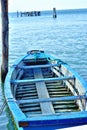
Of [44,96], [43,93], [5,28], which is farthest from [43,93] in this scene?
[5,28]

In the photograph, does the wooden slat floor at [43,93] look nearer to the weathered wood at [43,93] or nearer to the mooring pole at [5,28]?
the weathered wood at [43,93]

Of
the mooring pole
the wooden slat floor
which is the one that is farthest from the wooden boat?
the mooring pole

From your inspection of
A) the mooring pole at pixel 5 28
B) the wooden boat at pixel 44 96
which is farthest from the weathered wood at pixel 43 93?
the mooring pole at pixel 5 28

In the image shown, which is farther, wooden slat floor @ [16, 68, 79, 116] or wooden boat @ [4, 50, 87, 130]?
wooden slat floor @ [16, 68, 79, 116]

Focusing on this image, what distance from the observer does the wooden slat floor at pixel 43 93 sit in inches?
370

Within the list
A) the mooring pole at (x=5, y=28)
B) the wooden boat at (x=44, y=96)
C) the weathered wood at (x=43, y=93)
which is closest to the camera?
the wooden boat at (x=44, y=96)

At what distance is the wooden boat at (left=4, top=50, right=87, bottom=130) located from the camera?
274 inches

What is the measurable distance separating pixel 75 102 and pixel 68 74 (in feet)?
6.36

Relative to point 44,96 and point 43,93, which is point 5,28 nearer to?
point 43,93

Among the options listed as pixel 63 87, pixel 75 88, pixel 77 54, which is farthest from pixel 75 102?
pixel 77 54

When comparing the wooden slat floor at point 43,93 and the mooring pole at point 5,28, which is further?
the mooring pole at point 5,28

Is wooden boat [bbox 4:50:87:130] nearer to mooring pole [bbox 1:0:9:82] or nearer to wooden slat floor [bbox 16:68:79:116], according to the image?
wooden slat floor [bbox 16:68:79:116]

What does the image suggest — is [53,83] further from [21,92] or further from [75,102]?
[75,102]

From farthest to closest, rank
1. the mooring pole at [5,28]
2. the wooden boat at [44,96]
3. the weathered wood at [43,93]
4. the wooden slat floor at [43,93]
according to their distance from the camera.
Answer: the mooring pole at [5,28] → the wooden slat floor at [43,93] → the weathered wood at [43,93] → the wooden boat at [44,96]
